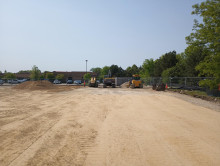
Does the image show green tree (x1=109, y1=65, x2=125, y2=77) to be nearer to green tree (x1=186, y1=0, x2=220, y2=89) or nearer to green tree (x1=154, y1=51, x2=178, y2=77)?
green tree (x1=154, y1=51, x2=178, y2=77)

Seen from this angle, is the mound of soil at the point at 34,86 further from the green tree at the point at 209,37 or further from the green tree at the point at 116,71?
the green tree at the point at 116,71

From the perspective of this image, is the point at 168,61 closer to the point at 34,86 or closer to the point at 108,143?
the point at 34,86

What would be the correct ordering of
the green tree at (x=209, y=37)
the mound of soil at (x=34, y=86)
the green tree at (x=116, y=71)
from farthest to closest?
the green tree at (x=116, y=71)
the mound of soil at (x=34, y=86)
the green tree at (x=209, y=37)

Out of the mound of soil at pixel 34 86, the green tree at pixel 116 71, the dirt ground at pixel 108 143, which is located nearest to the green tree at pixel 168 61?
the mound of soil at pixel 34 86

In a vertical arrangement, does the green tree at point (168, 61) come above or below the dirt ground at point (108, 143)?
above

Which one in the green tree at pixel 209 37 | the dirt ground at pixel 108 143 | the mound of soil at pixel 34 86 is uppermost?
the green tree at pixel 209 37

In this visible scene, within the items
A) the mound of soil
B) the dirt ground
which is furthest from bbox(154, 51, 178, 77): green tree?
the dirt ground

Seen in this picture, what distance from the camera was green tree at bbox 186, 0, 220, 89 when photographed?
14.5 metres

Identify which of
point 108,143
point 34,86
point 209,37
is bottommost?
point 108,143

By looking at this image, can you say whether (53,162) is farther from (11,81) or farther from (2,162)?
(11,81)

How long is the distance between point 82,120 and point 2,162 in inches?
149

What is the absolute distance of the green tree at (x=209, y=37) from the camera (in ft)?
47.5

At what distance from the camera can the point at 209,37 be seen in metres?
14.9

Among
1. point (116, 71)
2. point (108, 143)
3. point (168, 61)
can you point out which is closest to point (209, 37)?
point (108, 143)
